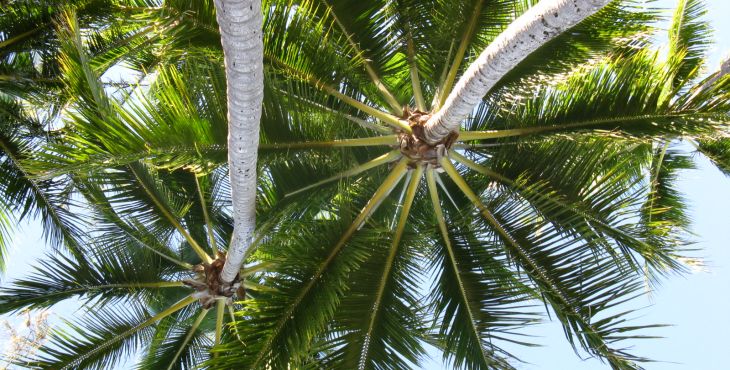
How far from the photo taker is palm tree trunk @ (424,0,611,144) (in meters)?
3.30

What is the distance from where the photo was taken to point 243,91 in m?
3.59

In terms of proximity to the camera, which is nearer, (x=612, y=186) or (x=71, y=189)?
(x=612, y=186)

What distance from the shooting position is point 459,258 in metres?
6.25

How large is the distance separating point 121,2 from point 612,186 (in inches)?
192

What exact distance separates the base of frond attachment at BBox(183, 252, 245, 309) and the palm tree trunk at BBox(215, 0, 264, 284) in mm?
1750

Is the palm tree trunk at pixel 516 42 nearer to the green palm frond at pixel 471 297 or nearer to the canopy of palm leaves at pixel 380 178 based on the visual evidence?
the canopy of palm leaves at pixel 380 178

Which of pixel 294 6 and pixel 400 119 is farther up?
pixel 294 6

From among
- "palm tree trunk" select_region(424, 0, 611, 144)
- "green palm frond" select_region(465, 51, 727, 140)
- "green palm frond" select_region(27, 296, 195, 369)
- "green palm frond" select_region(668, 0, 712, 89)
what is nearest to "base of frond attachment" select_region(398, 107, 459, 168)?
"green palm frond" select_region(465, 51, 727, 140)

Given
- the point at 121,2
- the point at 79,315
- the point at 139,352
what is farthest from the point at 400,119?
the point at 139,352

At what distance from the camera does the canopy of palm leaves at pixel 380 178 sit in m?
4.98

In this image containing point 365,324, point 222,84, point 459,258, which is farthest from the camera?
point 459,258

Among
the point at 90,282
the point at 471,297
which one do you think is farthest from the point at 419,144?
the point at 90,282

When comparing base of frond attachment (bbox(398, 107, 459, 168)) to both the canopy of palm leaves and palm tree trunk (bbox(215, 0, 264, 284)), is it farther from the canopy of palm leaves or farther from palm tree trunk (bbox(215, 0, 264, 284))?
palm tree trunk (bbox(215, 0, 264, 284))

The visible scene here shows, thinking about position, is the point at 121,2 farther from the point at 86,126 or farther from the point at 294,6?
the point at 86,126
